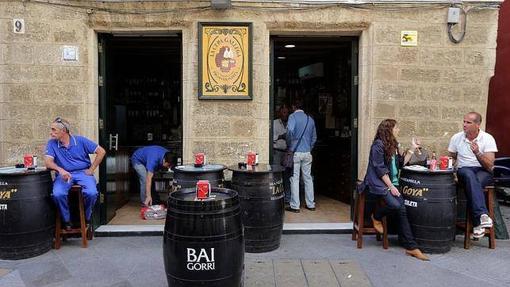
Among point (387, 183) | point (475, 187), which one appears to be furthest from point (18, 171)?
point (475, 187)

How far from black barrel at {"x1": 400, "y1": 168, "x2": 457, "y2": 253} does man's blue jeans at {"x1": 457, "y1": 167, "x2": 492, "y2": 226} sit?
0.28 meters

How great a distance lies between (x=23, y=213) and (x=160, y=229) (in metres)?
1.63

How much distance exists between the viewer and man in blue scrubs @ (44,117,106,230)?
509cm

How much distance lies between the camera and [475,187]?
5180 millimetres

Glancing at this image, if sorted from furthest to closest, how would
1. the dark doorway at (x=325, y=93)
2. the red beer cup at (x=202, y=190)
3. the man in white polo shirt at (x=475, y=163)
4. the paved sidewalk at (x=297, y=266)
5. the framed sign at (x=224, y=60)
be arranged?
the dark doorway at (x=325, y=93) → the framed sign at (x=224, y=60) → the man in white polo shirt at (x=475, y=163) → the paved sidewalk at (x=297, y=266) → the red beer cup at (x=202, y=190)

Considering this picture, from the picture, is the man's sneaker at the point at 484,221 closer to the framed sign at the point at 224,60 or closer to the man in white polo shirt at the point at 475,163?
the man in white polo shirt at the point at 475,163

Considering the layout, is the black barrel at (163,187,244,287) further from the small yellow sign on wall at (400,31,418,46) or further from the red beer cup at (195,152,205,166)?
the small yellow sign on wall at (400,31,418,46)

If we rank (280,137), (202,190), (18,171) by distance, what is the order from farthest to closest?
(280,137), (18,171), (202,190)

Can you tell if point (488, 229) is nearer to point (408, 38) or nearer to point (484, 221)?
point (484, 221)

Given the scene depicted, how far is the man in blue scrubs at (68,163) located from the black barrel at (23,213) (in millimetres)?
202

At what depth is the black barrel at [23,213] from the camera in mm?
4707

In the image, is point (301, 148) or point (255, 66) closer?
point (255, 66)

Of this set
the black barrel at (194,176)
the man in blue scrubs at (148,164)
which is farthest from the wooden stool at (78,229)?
the man in blue scrubs at (148,164)

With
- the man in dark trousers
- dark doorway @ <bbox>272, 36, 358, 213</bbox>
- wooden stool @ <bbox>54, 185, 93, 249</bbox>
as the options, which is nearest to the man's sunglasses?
wooden stool @ <bbox>54, 185, 93, 249</bbox>
